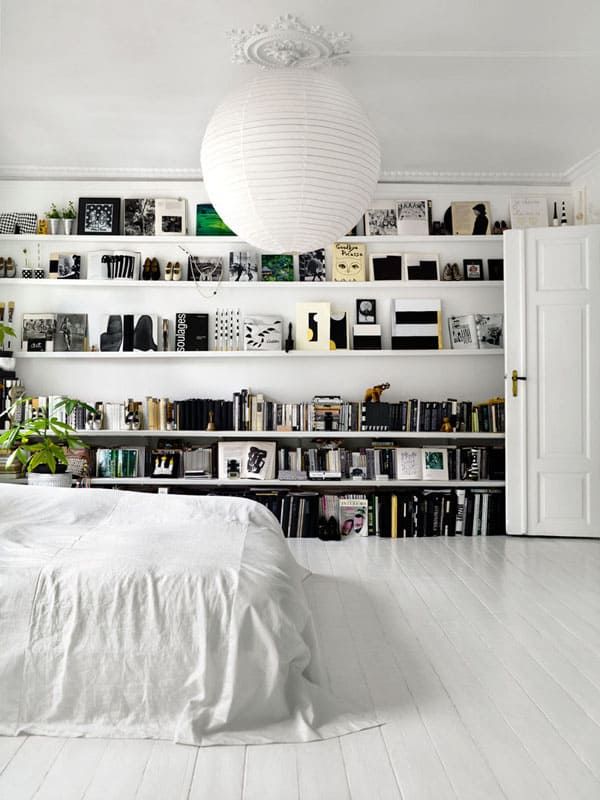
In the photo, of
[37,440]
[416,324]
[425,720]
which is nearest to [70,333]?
[37,440]

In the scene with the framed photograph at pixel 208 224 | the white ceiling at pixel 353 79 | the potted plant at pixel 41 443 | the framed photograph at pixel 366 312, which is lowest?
the potted plant at pixel 41 443

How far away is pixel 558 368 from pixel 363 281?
1619mm

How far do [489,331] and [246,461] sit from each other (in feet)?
7.20

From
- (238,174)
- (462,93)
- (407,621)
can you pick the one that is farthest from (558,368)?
(238,174)

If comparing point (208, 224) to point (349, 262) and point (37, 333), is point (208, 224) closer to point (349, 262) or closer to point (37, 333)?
point (349, 262)

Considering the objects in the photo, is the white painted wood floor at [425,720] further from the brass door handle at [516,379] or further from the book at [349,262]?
the book at [349,262]

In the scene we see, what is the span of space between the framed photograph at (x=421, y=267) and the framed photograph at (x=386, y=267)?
0.24ft

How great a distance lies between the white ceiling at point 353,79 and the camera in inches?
129

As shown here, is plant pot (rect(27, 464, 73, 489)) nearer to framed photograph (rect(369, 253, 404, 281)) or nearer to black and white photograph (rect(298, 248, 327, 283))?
black and white photograph (rect(298, 248, 327, 283))

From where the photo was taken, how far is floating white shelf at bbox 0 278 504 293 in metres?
5.56

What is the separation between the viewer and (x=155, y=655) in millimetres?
2301

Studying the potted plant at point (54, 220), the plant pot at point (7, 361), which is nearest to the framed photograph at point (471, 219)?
the potted plant at point (54, 220)

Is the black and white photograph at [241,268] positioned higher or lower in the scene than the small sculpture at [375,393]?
higher

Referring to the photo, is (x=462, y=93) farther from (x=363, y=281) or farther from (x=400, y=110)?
(x=363, y=281)
